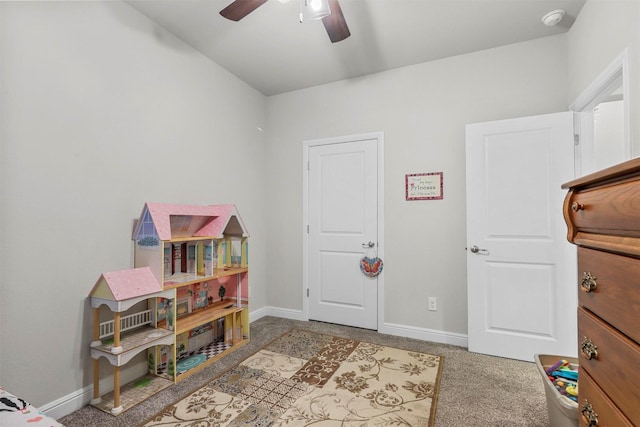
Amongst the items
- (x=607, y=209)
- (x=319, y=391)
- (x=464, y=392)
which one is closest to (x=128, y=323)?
(x=319, y=391)

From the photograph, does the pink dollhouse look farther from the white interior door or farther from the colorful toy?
the colorful toy

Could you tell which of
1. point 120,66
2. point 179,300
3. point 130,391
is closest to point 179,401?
point 130,391

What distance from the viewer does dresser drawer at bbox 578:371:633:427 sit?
85 centimetres

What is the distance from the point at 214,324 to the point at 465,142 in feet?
9.15

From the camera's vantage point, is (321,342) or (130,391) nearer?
(130,391)

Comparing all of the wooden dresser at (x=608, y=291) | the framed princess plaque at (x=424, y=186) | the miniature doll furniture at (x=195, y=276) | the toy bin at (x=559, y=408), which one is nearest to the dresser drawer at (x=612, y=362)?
the wooden dresser at (x=608, y=291)

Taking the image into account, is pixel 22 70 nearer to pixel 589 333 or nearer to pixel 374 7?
pixel 374 7

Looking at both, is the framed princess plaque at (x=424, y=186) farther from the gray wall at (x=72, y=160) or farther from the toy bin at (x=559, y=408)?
the gray wall at (x=72, y=160)

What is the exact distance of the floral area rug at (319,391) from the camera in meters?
1.72

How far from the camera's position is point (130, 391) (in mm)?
1992

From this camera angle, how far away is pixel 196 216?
8.37 ft

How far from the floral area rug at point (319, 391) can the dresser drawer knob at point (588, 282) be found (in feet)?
3.74

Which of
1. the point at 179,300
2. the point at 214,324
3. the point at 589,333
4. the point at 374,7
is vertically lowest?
the point at 214,324

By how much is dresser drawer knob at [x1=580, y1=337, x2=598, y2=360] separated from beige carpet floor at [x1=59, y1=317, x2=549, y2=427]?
3.00 ft
